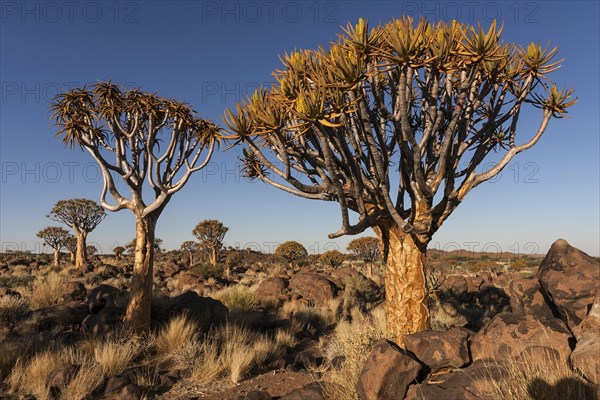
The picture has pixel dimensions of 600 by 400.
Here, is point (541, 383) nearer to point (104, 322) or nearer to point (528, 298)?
point (528, 298)

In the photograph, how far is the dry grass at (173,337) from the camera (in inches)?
316

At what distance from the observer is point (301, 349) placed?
9156 millimetres

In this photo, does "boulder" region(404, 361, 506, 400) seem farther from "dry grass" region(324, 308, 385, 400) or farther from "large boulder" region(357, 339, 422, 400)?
"dry grass" region(324, 308, 385, 400)

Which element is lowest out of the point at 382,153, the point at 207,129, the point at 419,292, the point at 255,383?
the point at 255,383

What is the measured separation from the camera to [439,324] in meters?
9.55

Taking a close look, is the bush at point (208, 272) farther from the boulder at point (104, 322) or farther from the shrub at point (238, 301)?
the boulder at point (104, 322)

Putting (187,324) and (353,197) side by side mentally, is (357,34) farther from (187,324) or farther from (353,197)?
(187,324)

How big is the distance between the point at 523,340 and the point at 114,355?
6.47 metres

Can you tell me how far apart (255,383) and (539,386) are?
4352 mm

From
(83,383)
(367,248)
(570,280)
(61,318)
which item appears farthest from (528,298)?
(367,248)

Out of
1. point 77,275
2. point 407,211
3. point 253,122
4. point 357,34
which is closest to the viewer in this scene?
point 357,34

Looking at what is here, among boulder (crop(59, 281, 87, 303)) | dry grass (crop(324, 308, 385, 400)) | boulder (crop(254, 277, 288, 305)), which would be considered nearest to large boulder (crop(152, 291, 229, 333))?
boulder (crop(254, 277, 288, 305))

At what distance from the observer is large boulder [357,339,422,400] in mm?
4301

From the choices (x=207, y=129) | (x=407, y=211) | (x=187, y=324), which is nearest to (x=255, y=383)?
(x=187, y=324)
